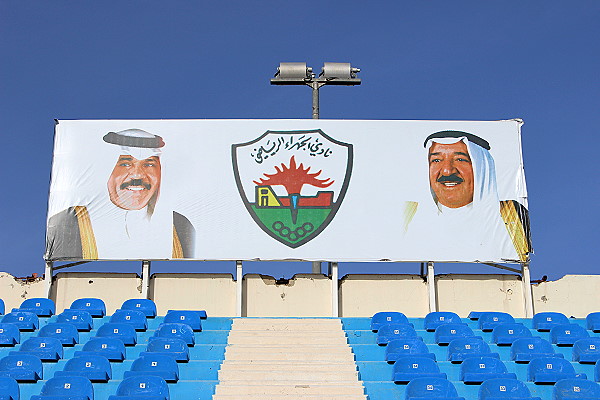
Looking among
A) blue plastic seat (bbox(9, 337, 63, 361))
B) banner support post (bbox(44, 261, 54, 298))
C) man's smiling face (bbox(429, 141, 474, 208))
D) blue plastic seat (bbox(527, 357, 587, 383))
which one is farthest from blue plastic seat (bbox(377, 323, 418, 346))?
banner support post (bbox(44, 261, 54, 298))

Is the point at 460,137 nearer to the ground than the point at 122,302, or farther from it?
farther from it

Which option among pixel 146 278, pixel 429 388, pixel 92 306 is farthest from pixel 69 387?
pixel 146 278

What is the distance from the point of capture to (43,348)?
13.8 m

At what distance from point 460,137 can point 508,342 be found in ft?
16.7

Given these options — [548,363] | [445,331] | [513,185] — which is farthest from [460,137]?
[548,363]

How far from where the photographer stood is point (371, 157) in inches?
719

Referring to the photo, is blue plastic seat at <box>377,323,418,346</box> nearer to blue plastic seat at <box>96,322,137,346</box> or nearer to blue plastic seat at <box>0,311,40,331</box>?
blue plastic seat at <box>96,322,137,346</box>

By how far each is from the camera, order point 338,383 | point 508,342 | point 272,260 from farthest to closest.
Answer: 1. point 272,260
2. point 508,342
3. point 338,383

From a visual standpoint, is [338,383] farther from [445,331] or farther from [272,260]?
[272,260]

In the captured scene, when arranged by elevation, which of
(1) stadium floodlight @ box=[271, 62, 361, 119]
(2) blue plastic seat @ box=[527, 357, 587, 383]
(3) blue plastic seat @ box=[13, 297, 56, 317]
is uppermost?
(1) stadium floodlight @ box=[271, 62, 361, 119]

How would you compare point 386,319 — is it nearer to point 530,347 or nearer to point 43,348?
point 530,347

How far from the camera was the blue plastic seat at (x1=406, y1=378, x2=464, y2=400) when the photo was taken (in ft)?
38.3

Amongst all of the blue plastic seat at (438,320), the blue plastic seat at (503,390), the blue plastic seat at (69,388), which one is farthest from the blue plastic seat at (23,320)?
the blue plastic seat at (503,390)

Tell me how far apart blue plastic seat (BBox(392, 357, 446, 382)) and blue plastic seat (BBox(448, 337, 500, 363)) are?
85 cm
